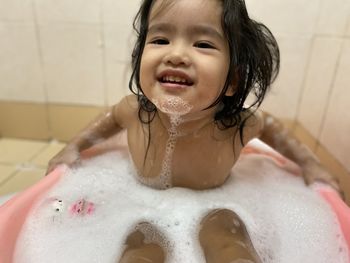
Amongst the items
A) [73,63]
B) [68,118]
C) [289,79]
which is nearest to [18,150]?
[68,118]

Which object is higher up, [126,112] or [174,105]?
[174,105]

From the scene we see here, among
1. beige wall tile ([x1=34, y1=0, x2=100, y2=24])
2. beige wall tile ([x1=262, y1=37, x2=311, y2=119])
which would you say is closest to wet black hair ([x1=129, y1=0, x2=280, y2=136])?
beige wall tile ([x1=262, y1=37, x2=311, y2=119])

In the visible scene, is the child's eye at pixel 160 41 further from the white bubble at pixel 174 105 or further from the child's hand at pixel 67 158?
the child's hand at pixel 67 158

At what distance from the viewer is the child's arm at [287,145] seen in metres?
0.89

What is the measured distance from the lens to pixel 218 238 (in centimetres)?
68

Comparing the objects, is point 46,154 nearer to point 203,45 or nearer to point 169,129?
point 169,129

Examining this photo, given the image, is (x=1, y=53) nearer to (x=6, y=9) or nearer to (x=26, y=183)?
(x=6, y=9)

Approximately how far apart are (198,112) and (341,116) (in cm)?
46

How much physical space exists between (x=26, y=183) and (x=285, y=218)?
2.55ft

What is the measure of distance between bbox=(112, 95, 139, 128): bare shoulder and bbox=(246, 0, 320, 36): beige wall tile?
51 centimetres

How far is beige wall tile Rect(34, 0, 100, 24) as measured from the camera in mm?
1159

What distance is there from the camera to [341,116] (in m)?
0.98

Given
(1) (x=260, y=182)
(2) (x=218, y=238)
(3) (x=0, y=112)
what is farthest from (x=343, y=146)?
(3) (x=0, y=112)

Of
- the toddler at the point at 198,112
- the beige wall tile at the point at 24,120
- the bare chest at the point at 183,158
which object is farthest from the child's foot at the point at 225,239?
the beige wall tile at the point at 24,120
